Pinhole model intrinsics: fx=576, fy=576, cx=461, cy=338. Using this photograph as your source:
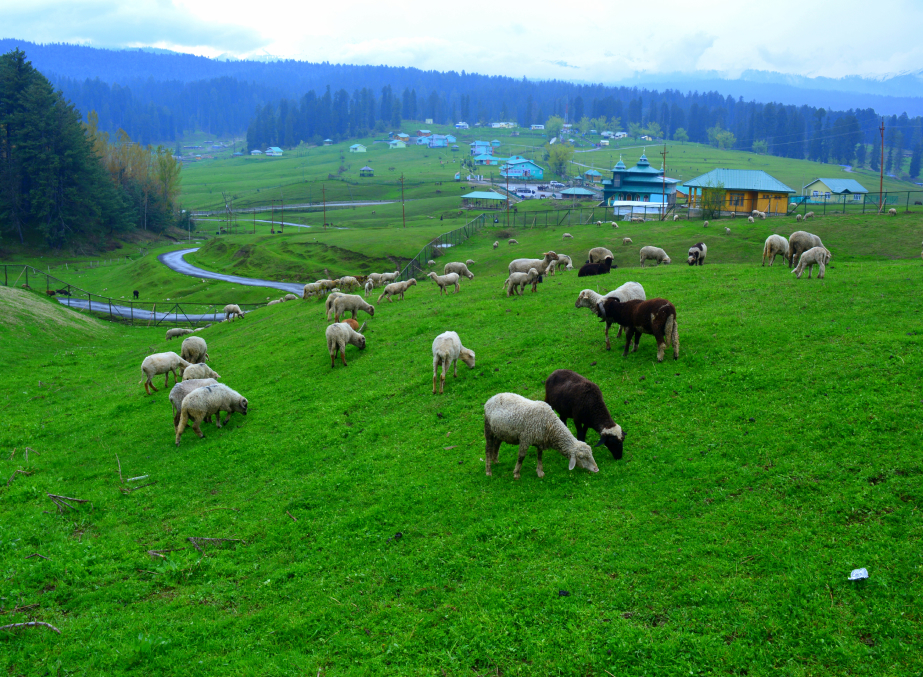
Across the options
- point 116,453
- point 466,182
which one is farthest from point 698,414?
point 466,182

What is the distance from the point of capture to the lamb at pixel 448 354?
17.8m

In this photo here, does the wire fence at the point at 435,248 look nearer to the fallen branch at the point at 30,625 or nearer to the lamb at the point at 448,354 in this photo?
the lamb at the point at 448,354

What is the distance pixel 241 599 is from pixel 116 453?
10.1 m

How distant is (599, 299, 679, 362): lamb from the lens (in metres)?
16.5

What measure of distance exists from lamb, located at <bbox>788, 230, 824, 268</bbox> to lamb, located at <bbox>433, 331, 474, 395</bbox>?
1702cm

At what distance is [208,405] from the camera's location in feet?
59.2

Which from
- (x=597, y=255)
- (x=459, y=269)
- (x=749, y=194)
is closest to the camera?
(x=597, y=255)

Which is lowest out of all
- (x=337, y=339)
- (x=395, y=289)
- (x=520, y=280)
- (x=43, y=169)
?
(x=337, y=339)

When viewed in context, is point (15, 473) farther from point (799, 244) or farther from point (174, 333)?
point (799, 244)

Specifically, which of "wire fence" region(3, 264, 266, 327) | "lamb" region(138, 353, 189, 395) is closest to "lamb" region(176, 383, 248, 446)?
"lamb" region(138, 353, 189, 395)

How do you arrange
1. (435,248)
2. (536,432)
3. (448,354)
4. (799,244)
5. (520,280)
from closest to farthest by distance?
(536,432), (448,354), (799,244), (520,280), (435,248)

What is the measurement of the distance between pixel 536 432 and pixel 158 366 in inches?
689

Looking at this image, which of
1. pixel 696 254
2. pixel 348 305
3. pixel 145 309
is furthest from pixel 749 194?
pixel 145 309

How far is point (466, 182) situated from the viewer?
175 meters
